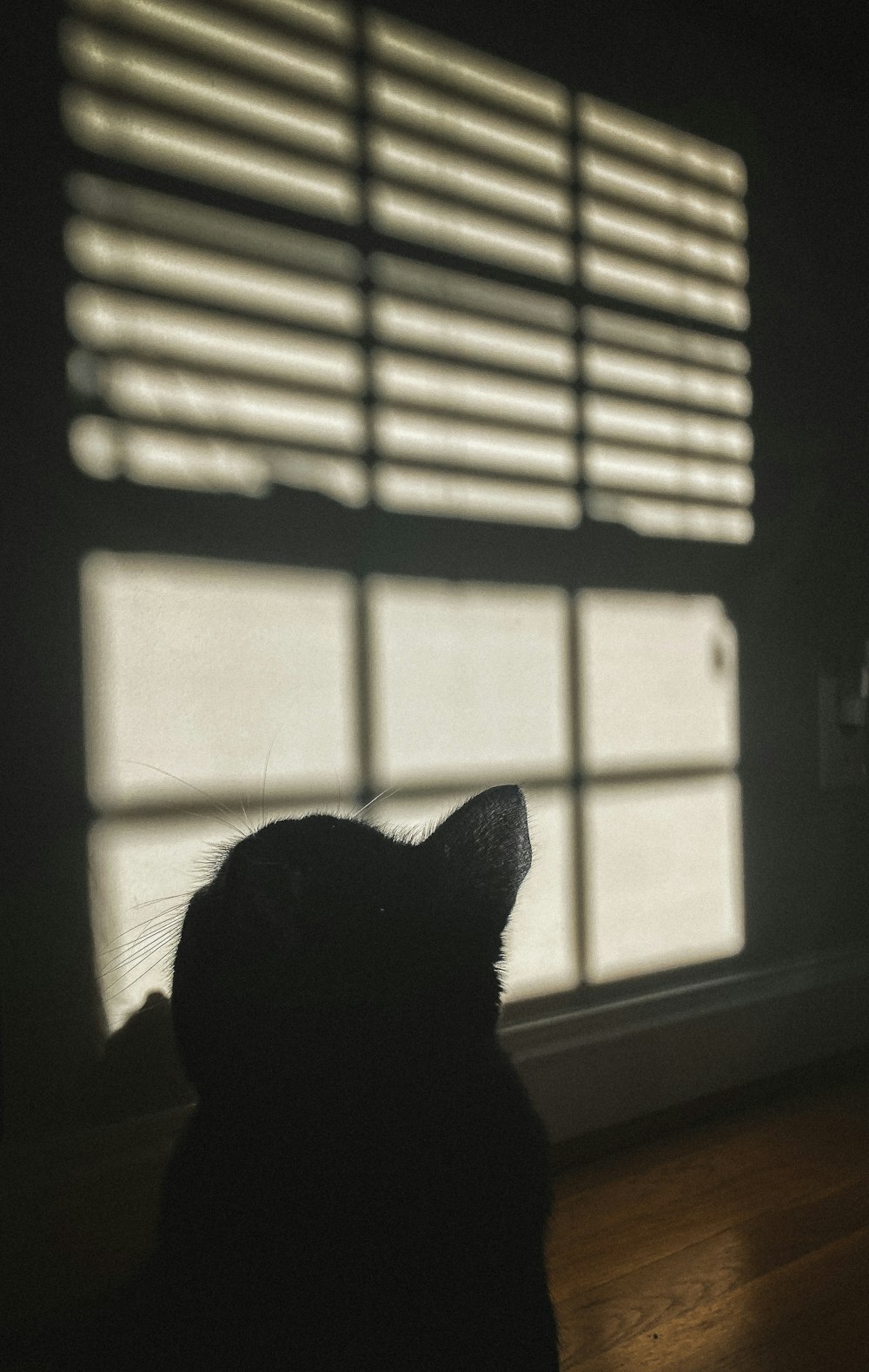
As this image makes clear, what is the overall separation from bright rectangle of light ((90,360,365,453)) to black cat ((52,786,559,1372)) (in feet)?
2.38

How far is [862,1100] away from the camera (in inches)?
62.4

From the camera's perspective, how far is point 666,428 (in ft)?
5.39

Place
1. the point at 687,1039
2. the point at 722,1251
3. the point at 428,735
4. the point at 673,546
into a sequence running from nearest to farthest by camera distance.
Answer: the point at 722,1251, the point at 428,735, the point at 687,1039, the point at 673,546

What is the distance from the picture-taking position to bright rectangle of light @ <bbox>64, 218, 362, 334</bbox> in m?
1.14

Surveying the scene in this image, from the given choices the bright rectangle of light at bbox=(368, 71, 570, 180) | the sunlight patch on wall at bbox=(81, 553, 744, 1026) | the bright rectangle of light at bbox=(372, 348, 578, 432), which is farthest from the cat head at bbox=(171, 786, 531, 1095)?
the bright rectangle of light at bbox=(368, 71, 570, 180)

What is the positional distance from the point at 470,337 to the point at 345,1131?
124 cm

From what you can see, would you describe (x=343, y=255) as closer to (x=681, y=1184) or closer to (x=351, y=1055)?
(x=351, y=1055)

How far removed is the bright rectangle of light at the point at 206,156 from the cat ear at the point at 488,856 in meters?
1.05

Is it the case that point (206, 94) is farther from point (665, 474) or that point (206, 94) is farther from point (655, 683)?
point (655, 683)

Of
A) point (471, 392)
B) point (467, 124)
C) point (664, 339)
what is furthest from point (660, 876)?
point (467, 124)

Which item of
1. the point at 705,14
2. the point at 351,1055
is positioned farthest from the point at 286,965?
the point at 705,14

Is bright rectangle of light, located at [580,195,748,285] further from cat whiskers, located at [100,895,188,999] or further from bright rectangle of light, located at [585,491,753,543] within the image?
cat whiskers, located at [100,895,188,999]

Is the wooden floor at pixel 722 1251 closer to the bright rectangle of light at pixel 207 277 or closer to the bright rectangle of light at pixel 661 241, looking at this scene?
the bright rectangle of light at pixel 207 277

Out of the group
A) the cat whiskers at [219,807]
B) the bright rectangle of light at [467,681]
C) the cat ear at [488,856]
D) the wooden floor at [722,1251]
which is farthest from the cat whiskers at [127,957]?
the wooden floor at [722,1251]
